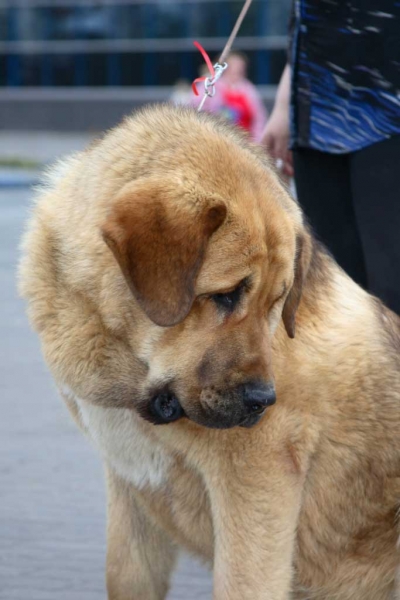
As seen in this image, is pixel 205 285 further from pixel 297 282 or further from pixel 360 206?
pixel 360 206

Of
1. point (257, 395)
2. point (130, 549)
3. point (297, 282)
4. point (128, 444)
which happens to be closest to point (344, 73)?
point (297, 282)

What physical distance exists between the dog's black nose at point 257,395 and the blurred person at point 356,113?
44.3 inches

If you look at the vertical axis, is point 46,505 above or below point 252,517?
below

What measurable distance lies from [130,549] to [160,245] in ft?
4.65

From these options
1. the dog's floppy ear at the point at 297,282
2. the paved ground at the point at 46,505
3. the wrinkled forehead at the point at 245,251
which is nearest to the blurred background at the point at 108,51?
the paved ground at the point at 46,505

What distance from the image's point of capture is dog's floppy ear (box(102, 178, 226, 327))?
2.96m

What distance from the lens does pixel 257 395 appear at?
10.1ft

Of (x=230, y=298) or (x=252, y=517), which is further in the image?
(x=252, y=517)

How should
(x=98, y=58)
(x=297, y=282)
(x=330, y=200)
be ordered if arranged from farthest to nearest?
(x=98, y=58) → (x=330, y=200) → (x=297, y=282)

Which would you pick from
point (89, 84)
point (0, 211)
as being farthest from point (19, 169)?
point (89, 84)

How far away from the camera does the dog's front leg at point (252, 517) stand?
10.7 ft

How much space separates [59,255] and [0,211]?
14203 mm

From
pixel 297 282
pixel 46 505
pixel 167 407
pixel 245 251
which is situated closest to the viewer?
pixel 245 251

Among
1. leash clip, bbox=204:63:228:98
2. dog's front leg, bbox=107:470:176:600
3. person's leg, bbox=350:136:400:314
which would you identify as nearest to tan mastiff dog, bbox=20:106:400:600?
dog's front leg, bbox=107:470:176:600
